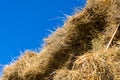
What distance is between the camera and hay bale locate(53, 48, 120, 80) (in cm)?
460

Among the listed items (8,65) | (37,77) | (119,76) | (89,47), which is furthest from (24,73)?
(119,76)

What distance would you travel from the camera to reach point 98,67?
4652mm

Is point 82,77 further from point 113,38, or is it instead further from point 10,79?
point 10,79

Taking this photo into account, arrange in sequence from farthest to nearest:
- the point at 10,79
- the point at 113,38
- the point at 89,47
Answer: the point at 10,79, the point at 89,47, the point at 113,38

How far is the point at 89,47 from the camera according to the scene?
19.8 feet

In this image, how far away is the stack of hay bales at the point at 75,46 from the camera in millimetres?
5103

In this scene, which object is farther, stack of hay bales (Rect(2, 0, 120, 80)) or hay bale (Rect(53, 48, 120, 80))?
stack of hay bales (Rect(2, 0, 120, 80))

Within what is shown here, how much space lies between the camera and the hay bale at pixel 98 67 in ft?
15.1

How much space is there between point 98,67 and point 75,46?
1.75 meters

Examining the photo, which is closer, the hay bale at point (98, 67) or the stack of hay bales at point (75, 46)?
the hay bale at point (98, 67)

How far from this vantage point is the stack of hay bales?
510cm

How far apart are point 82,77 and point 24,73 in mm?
2411

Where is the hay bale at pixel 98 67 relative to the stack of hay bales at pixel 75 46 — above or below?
below

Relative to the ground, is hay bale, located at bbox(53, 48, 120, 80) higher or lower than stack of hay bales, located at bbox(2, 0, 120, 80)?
lower
